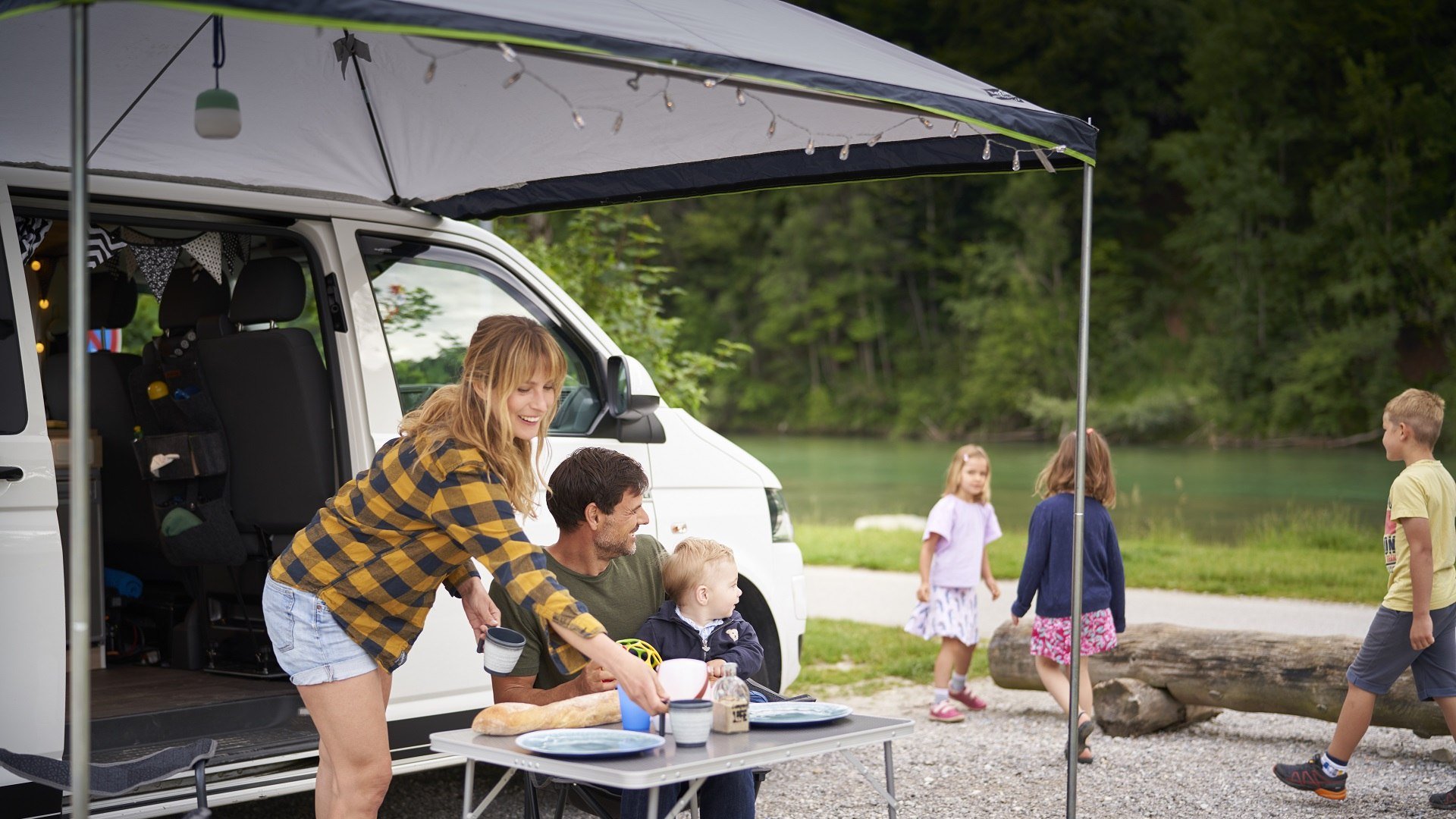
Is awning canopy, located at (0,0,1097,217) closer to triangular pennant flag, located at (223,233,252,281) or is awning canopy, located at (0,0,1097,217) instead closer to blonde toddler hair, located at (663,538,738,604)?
triangular pennant flag, located at (223,233,252,281)

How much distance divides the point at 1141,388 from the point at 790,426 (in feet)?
50.8

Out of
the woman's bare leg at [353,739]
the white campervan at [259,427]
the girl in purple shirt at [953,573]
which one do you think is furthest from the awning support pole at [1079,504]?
the girl in purple shirt at [953,573]

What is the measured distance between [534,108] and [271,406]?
139 cm

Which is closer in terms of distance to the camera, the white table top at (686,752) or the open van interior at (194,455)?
the white table top at (686,752)

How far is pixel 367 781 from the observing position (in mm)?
3324

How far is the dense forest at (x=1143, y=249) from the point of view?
44.2m

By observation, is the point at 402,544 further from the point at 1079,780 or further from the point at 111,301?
the point at 1079,780

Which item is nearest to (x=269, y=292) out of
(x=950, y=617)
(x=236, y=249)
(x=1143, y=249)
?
(x=236, y=249)

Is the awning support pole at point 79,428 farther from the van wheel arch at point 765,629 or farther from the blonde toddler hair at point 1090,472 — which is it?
the blonde toddler hair at point 1090,472

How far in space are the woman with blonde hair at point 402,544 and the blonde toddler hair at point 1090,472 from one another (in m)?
3.38

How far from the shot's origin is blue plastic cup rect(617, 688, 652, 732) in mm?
3223

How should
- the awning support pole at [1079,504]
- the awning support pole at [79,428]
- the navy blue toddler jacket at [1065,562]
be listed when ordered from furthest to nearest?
the navy blue toddler jacket at [1065,562] → the awning support pole at [1079,504] → the awning support pole at [79,428]

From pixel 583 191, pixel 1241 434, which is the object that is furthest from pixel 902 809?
pixel 1241 434

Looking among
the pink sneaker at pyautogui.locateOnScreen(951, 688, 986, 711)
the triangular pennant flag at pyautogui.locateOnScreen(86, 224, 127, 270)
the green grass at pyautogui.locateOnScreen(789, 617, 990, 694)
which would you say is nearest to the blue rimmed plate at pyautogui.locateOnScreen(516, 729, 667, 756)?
the triangular pennant flag at pyautogui.locateOnScreen(86, 224, 127, 270)
